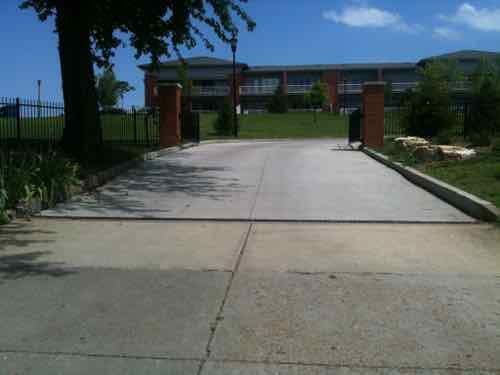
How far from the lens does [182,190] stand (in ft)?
35.9

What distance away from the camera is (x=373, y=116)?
19.7 metres

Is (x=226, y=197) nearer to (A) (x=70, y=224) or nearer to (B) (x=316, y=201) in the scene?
(B) (x=316, y=201)

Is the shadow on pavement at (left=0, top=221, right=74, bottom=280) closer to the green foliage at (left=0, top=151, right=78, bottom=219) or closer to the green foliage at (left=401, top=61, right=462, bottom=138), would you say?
the green foliage at (left=0, top=151, right=78, bottom=219)

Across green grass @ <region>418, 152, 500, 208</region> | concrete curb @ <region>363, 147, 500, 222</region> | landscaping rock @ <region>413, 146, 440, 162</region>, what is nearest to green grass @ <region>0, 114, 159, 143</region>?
landscaping rock @ <region>413, 146, 440, 162</region>

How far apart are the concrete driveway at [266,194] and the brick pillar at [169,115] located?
5636 mm

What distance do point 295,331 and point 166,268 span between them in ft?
6.61

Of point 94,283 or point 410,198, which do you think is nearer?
point 94,283

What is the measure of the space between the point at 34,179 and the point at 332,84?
74.9 metres

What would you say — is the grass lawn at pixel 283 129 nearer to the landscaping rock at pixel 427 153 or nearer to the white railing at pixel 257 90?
the landscaping rock at pixel 427 153

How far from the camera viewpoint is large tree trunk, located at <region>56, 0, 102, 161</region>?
1361 centimetres

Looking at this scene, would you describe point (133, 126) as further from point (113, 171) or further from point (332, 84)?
point (332, 84)

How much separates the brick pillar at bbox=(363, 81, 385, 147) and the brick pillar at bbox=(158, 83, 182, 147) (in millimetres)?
6607

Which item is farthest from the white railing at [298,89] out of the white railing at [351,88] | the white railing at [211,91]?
the white railing at [211,91]

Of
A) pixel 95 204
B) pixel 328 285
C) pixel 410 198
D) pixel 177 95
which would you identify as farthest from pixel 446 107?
pixel 328 285
